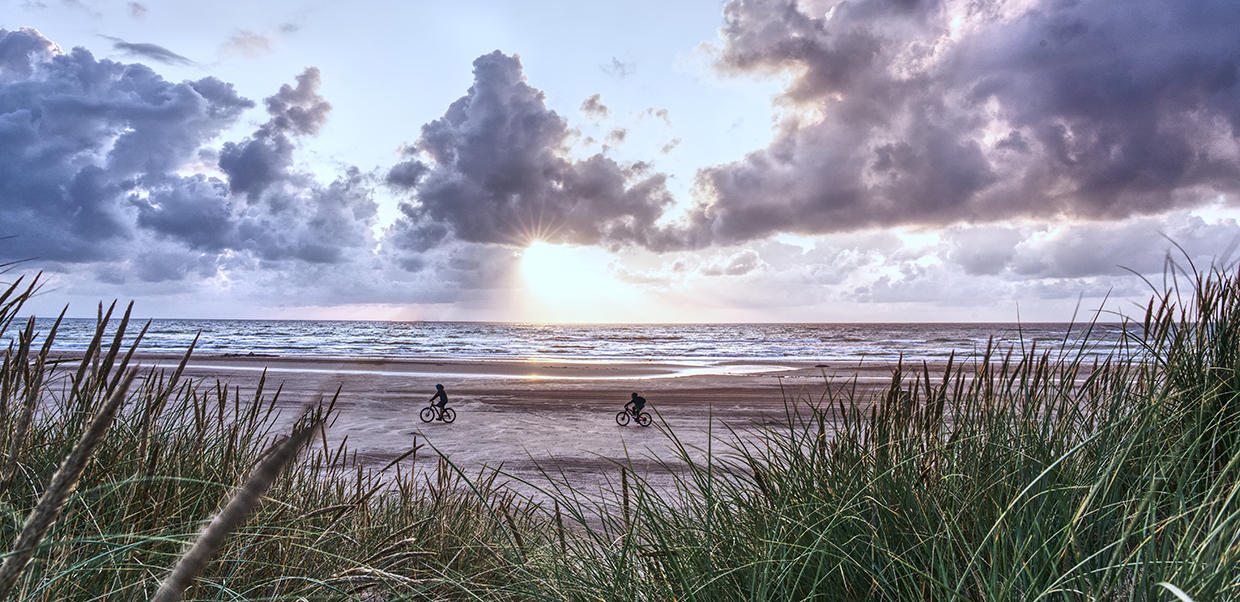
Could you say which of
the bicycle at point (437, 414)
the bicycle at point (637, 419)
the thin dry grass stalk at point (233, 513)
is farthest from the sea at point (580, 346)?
the bicycle at point (437, 414)

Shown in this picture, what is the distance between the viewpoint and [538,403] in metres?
19.9

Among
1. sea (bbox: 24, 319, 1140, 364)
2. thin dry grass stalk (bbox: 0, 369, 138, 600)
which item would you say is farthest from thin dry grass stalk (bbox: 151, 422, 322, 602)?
sea (bbox: 24, 319, 1140, 364)

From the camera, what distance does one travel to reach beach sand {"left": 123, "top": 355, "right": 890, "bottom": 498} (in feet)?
33.4

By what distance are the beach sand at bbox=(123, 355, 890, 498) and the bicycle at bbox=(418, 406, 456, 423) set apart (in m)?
0.29

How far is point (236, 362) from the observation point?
115 feet

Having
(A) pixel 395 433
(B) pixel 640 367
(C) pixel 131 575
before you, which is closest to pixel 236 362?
(B) pixel 640 367

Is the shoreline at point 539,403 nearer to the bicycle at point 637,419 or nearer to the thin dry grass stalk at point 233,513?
the bicycle at point 637,419

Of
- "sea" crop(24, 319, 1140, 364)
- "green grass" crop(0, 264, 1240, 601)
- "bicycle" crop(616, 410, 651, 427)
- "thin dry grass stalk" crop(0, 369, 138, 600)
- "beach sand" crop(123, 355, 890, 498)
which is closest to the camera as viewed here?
"thin dry grass stalk" crop(0, 369, 138, 600)

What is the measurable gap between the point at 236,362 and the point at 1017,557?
129 ft

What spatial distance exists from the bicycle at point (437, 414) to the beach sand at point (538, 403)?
0.29 metres

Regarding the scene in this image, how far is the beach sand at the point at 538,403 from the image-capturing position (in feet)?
33.4

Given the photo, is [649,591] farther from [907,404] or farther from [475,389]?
[475,389]

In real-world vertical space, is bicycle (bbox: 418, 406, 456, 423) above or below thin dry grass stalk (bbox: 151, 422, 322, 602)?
below

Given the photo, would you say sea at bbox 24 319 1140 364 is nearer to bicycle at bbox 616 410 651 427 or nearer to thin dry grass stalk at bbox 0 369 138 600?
thin dry grass stalk at bbox 0 369 138 600
